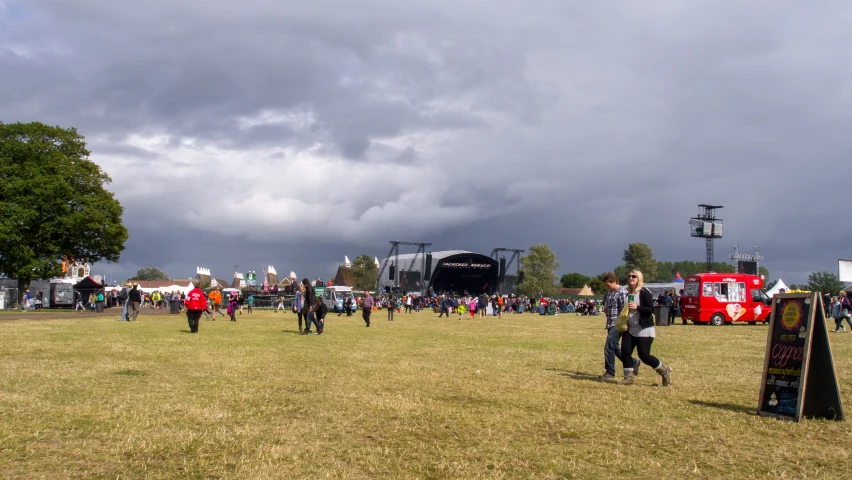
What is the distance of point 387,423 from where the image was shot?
6.55m

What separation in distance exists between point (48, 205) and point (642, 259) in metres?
103

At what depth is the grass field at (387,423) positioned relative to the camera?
5008mm

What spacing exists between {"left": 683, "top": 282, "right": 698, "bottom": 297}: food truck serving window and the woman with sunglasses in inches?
981

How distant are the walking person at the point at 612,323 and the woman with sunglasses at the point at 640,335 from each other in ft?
0.63

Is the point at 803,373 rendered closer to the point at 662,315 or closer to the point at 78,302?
the point at 662,315

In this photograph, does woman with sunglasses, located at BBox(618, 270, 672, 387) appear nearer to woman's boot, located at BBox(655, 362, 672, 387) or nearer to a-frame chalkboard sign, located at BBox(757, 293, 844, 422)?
woman's boot, located at BBox(655, 362, 672, 387)

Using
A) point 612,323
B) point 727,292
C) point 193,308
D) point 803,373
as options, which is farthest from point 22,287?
point 803,373

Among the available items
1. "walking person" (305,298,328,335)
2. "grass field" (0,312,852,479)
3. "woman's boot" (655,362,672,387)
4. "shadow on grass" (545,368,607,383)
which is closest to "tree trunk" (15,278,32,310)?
"walking person" (305,298,328,335)

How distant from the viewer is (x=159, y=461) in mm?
5051

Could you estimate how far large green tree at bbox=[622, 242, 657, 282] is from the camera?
123 metres

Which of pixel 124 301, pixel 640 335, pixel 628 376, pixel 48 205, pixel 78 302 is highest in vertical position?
pixel 48 205

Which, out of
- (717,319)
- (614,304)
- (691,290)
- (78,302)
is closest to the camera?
(614,304)

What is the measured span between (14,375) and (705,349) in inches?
570

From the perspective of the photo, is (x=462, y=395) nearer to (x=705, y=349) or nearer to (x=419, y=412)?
(x=419, y=412)
